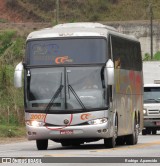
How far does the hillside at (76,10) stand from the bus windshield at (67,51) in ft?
281

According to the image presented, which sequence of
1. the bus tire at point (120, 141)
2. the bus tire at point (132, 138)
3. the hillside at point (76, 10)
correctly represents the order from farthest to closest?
the hillside at point (76, 10) < the bus tire at point (120, 141) < the bus tire at point (132, 138)

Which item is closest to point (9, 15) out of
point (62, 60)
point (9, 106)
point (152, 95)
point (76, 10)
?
point (76, 10)

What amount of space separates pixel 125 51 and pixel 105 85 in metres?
3.50

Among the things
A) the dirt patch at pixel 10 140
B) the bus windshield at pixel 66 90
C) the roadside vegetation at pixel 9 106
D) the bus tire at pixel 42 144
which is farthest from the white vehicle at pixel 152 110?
the bus windshield at pixel 66 90

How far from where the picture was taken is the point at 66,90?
27.5 metres

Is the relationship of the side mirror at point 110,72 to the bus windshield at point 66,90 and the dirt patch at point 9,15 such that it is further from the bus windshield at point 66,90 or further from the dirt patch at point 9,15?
the dirt patch at point 9,15

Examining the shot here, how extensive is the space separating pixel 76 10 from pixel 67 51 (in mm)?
89352

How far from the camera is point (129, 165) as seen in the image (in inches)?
781

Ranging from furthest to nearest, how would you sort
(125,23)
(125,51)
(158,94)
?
(125,23)
(158,94)
(125,51)

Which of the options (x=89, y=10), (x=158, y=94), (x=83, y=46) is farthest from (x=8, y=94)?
(x=89, y=10)

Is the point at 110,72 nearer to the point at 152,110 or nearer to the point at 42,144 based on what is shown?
the point at 42,144

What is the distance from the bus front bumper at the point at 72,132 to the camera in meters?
27.2

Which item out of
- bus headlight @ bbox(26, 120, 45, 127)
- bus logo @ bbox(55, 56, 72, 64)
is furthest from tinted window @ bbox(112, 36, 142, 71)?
bus headlight @ bbox(26, 120, 45, 127)

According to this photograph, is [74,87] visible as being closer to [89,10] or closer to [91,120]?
[91,120]
